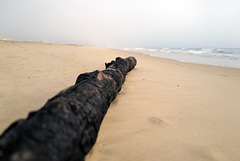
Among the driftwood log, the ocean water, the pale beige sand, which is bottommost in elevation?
the pale beige sand

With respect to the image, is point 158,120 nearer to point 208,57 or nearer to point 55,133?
point 55,133

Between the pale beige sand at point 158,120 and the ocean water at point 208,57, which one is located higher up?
the ocean water at point 208,57

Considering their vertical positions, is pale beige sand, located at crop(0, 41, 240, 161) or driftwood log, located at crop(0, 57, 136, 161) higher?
driftwood log, located at crop(0, 57, 136, 161)

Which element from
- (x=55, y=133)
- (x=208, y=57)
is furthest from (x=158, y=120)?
(x=208, y=57)

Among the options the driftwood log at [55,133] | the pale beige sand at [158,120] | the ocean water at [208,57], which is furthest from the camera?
the ocean water at [208,57]

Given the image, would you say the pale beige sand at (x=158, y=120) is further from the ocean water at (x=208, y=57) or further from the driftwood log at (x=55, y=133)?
the ocean water at (x=208, y=57)

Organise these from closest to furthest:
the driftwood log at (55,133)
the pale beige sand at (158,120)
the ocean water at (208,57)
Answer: the driftwood log at (55,133)
the pale beige sand at (158,120)
the ocean water at (208,57)

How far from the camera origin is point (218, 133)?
1.46 m

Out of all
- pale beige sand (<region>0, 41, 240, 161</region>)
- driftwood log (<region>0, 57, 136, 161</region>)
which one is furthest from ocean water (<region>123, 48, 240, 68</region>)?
driftwood log (<region>0, 57, 136, 161</region>)

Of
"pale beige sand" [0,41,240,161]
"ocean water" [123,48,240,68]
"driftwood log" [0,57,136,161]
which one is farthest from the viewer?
"ocean water" [123,48,240,68]

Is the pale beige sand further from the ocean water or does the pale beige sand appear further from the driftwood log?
the ocean water

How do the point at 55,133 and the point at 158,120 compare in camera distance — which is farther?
the point at 158,120

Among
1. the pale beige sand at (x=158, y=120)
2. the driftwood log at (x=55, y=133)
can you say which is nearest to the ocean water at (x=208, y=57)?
the pale beige sand at (x=158, y=120)

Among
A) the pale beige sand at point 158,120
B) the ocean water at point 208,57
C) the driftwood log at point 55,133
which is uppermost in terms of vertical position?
the ocean water at point 208,57
